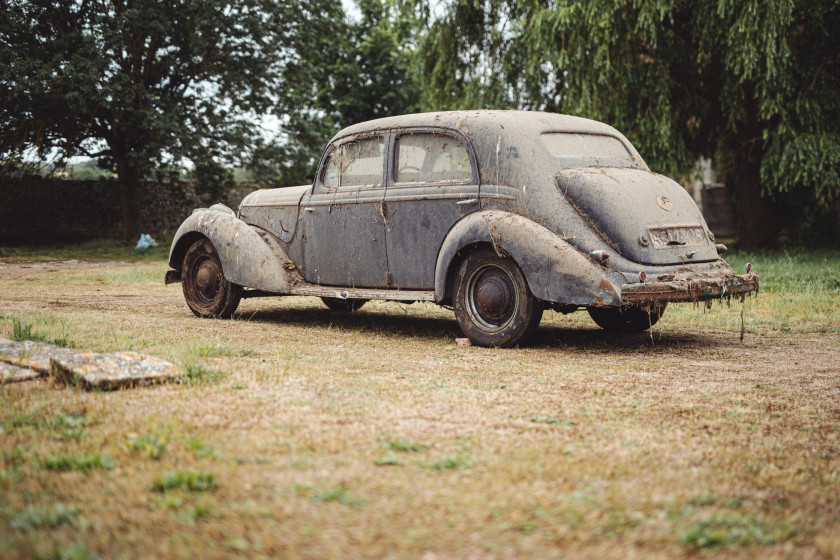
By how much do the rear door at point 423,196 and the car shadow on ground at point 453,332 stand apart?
0.69m

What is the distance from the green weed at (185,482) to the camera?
8.88 ft

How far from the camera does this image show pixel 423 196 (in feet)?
21.8

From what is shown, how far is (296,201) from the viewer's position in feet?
25.5

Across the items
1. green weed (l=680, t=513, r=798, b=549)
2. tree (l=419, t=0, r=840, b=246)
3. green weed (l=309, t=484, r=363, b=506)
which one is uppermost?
tree (l=419, t=0, r=840, b=246)

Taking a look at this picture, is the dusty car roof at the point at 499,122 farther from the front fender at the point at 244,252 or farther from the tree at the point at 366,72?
the tree at the point at 366,72

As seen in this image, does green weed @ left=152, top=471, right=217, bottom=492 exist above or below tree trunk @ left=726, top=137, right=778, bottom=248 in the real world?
below

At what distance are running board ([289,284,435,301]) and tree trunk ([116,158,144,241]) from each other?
15355 mm

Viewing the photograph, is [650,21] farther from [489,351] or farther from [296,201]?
[489,351]

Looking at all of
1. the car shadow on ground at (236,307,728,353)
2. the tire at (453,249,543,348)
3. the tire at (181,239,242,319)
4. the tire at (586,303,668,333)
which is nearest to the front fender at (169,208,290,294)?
the tire at (181,239,242,319)

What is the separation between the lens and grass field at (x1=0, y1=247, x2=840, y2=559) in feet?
7.78

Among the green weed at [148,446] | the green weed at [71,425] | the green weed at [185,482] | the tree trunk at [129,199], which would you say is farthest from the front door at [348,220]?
the tree trunk at [129,199]

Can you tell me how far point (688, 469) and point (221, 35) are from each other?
781 inches

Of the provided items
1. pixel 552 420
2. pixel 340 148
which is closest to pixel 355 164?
pixel 340 148

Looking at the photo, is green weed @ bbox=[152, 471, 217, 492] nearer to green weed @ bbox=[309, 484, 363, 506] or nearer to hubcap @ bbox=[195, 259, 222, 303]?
green weed @ bbox=[309, 484, 363, 506]
